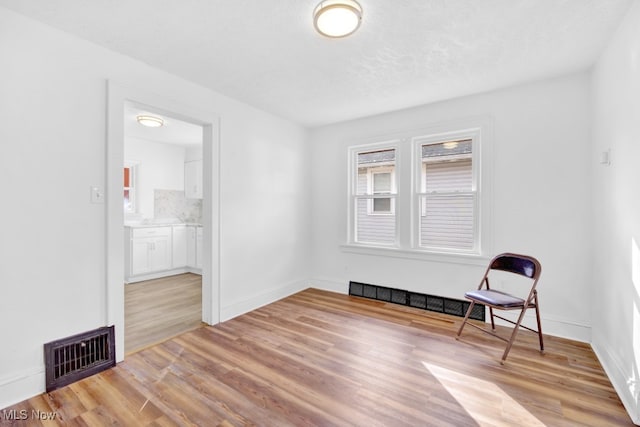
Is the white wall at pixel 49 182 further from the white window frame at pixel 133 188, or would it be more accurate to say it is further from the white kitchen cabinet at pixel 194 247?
the white window frame at pixel 133 188

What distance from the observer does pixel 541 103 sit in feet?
9.50

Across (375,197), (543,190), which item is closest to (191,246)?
(375,197)

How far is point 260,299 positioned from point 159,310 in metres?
1.21

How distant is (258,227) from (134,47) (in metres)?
2.17

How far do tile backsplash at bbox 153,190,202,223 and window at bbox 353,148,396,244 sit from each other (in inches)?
148

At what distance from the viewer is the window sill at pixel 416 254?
3303 mm

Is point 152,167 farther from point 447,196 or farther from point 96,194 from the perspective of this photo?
point 447,196

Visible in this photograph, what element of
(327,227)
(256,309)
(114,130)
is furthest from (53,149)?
(327,227)

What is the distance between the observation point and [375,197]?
161 inches

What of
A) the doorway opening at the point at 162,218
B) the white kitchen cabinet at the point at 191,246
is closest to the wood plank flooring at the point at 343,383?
the doorway opening at the point at 162,218

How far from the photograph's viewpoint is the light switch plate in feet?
7.24

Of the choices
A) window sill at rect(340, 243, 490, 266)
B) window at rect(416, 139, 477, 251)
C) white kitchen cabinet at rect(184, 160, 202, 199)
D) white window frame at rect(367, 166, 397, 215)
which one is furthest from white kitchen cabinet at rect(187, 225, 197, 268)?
window at rect(416, 139, 477, 251)

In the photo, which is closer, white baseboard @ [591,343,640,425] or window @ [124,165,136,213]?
white baseboard @ [591,343,640,425]

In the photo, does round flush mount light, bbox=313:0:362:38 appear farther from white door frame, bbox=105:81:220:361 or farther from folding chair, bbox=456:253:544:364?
folding chair, bbox=456:253:544:364
